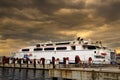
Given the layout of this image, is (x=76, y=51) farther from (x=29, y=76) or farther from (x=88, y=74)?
(x=88, y=74)

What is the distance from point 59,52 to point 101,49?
40.6 feet

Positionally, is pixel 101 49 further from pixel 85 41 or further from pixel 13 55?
pixel 13 55

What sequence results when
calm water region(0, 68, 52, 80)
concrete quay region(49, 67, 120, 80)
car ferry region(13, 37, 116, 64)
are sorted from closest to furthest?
concrete quay region(49, 67, 120, 80)
calm water region(0, 68, 52, 80)
car ferry region(13, 37, 116, 64)

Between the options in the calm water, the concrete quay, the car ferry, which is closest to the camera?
the concrete quay

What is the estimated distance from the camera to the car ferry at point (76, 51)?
6239cm

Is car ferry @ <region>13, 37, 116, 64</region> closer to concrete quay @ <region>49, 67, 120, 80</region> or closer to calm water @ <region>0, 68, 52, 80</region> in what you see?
calm water @ <region>0, 68, 52, 80</region>

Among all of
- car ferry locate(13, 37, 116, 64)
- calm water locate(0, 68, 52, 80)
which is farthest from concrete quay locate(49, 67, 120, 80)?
car ferry locate(13, 37, 116, 64)

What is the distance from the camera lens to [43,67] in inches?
2237

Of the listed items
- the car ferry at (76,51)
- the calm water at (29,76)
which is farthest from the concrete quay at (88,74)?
the car ferry at (76,51)

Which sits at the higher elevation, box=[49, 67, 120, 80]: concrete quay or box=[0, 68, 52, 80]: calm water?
box=[49, 67, 120, 80]: concrete quay

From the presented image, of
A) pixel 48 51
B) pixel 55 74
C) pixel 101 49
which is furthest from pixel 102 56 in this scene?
pixel 55 74

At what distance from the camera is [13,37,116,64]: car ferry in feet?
205

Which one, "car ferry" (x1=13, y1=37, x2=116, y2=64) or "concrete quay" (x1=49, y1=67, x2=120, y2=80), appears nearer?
"concrete quay" (x1=49, y1=67, x2=120, y2=80)

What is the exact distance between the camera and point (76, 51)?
6531 centimetres
